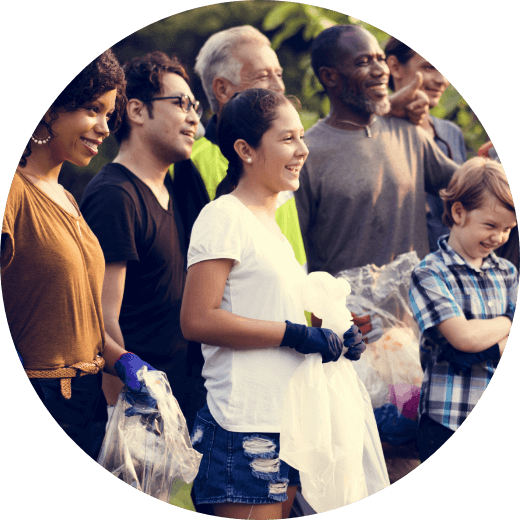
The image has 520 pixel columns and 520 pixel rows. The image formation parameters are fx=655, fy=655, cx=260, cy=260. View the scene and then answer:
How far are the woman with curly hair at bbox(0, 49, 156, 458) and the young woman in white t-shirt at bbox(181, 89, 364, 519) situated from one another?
44 cm

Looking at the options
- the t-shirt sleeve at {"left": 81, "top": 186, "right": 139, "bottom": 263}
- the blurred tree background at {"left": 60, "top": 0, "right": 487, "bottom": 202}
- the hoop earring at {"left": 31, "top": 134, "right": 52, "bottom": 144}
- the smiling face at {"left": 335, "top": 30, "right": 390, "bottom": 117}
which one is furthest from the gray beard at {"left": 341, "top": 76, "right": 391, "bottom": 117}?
the hoop earring at {"left": 31, "top": 134, "right": 52, "bottom": 144}

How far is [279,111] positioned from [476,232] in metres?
1.15

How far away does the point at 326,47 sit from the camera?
3160 millimetres

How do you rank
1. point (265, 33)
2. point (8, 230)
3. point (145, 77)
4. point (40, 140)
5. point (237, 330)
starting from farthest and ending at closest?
point (265, 33) < point (145, 77) < point (40, 140) < point (8, 230) < point (237, 330)

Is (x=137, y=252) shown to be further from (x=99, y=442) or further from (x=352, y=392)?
(x=352, y=392)

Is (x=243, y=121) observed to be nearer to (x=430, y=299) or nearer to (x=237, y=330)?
(x=237, y=330)

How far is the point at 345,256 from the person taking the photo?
316cm

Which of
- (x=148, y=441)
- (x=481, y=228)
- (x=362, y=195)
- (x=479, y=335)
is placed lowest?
(x=148, y=441)

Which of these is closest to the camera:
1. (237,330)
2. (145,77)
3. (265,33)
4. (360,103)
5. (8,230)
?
(237,330)

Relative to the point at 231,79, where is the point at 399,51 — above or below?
above

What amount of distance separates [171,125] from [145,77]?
25cm

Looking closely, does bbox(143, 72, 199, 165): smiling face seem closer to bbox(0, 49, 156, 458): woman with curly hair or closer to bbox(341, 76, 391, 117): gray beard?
bbox(0, 49, 156, 458): woman with curly hair

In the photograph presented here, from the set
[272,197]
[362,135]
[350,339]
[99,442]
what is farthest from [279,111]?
[99,442]

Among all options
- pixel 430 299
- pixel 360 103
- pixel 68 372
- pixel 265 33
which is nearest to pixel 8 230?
pixel 68 372
